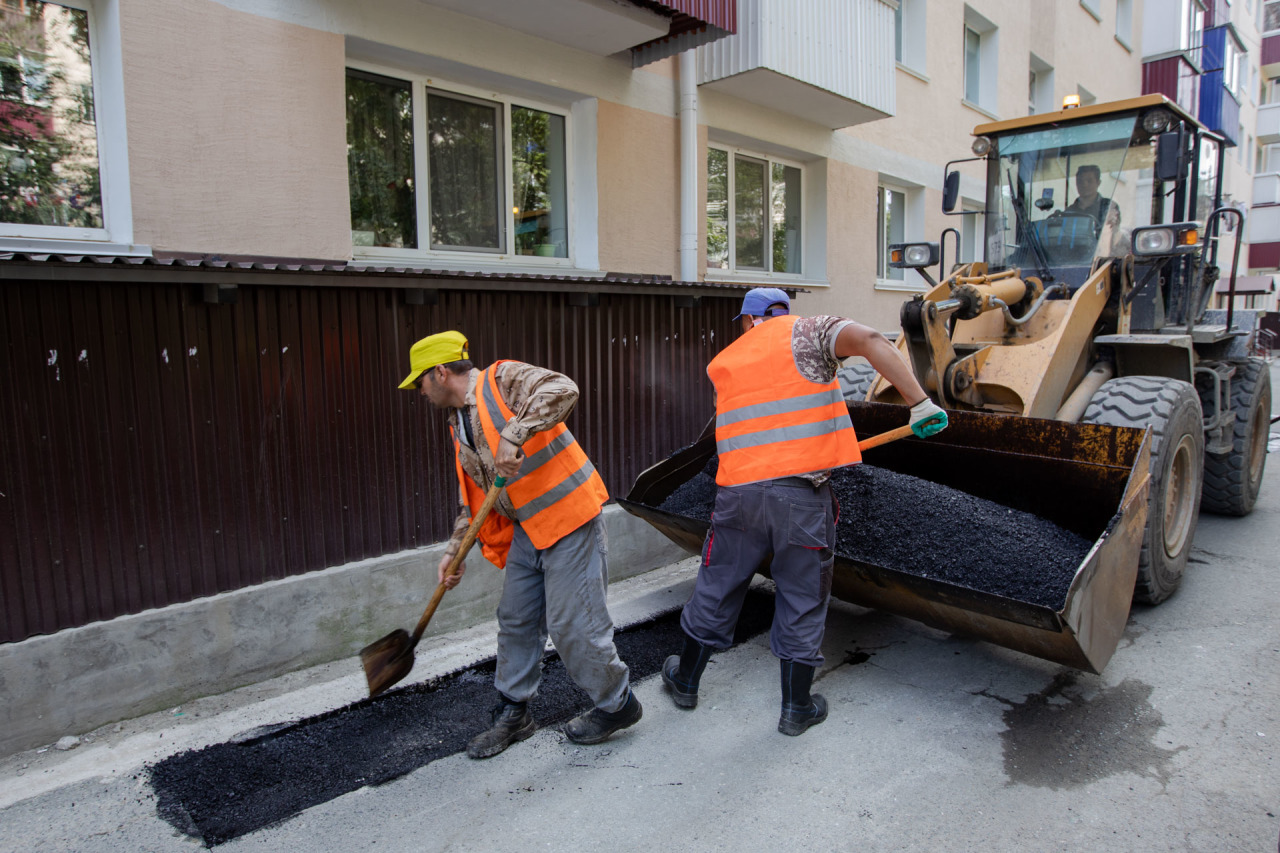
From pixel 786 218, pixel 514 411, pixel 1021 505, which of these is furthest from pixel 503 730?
pixel 786 218

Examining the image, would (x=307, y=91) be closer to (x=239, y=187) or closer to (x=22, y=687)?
(x=239, y=187)

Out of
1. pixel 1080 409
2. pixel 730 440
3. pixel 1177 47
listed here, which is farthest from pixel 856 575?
pixel 1177 47

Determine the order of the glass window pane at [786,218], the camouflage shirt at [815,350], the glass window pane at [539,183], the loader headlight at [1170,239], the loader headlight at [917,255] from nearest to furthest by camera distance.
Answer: the camouflage shirt at [815,350] → the loader headlight at [1170,239] → the loader headlight at [917,255] → the glass window pane at [539,183] → the glass window pane at [786,218]

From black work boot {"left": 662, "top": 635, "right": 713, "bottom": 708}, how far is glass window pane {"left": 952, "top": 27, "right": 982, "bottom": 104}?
34.4 feet

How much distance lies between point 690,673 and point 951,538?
1358 millimetres

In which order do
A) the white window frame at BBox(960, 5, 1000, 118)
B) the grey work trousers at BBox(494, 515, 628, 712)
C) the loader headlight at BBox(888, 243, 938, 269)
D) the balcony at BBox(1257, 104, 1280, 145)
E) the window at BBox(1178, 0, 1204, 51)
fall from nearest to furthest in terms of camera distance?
the grey work trousers at BBox(494, 515, 628, 712) → the loader headlight at BBox(888, 243, 938, 269) → the white window frame at BBox(960, 5, 1000, 118) → the window at BBox(1178, 0, 1204, 51) → the balcony at BBox(1257, 104, 1280, 145)

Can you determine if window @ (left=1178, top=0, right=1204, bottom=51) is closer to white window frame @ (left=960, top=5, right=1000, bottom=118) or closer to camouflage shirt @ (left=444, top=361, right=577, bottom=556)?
white window frame @ (left=960, top=5, right=1000, bottom=118)

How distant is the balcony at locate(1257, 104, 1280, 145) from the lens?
2734cm

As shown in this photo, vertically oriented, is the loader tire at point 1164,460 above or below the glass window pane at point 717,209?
below

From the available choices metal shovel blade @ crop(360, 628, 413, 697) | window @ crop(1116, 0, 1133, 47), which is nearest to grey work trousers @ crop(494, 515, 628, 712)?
metal shovel blade @ crop(360, 628, 413, 697)

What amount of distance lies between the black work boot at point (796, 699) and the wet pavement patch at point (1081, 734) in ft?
2.44

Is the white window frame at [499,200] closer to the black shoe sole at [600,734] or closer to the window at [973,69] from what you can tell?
the black shoe sole at [600,734]

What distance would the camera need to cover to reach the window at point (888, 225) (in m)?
9.84

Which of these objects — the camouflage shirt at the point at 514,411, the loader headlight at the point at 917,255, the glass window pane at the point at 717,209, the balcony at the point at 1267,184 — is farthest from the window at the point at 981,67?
the camouflage shirt at the point at 514,411
